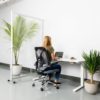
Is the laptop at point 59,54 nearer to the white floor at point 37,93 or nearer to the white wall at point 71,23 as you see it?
the white wall at point 71,23

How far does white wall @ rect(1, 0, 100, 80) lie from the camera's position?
16.1 feet

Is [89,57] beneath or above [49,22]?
beneath

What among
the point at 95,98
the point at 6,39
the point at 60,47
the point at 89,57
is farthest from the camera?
the point at 6,39

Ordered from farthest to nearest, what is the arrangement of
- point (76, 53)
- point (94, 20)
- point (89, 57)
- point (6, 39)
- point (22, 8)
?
1. point (6, 39)
2. point (22, 8)
3. point (76, 53)
4. point (94, 20)
5. point (89, 57)

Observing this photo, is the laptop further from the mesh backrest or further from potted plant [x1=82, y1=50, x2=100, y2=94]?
potted plant [x1=82, y1=50, x2=100, y2=94]

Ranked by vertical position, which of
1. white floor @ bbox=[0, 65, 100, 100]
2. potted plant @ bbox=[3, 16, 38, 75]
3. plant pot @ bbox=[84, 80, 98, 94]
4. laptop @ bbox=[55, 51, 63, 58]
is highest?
potted plant @ bbox=[3, 16, 38, 75]

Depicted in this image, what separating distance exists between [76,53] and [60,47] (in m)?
0.60

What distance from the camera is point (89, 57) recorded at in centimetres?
424

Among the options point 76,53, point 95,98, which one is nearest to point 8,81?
point 76,53

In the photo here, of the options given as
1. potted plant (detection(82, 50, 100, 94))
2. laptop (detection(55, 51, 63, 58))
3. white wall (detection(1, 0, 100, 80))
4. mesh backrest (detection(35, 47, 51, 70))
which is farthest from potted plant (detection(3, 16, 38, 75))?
potted plant (detection(82, 50, 100, 94))

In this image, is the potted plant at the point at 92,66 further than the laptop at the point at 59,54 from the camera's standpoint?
No

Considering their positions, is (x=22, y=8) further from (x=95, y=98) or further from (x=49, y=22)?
(x=95, y=98)

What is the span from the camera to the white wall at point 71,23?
4906mm

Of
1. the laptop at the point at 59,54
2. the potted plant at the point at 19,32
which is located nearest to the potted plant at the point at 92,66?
the laptop at the point at 59,54
